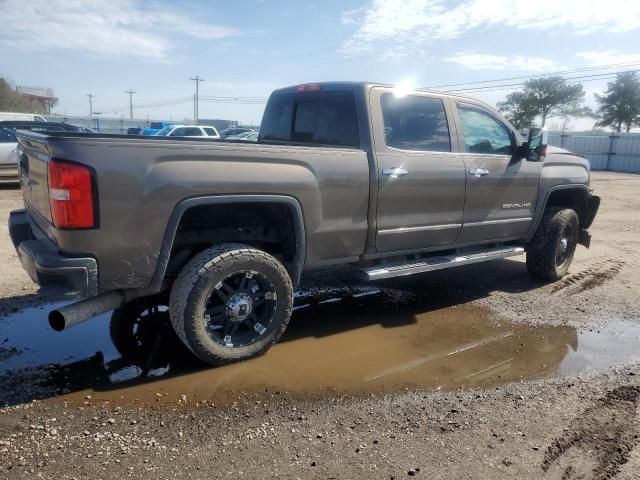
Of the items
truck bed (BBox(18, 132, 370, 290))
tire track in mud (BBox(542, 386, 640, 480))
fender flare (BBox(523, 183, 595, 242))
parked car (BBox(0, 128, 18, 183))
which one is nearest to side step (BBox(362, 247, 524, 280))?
fender flare (BBox(523, 183, 595, 242))

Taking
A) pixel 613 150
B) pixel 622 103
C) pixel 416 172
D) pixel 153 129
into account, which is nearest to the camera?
pixel 416 172

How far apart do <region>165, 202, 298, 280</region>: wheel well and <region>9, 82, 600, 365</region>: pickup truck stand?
1cm

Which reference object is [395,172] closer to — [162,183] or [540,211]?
[162,183]

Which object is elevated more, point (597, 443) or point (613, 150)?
point (613, 150)

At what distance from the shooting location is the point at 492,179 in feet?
17.0

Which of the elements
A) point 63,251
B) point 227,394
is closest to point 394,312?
point 227,394

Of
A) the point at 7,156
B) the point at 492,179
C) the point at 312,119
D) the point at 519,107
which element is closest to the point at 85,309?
the point at 312,119

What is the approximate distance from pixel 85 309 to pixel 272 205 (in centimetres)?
146

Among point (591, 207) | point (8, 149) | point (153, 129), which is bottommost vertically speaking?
point (591, 207)

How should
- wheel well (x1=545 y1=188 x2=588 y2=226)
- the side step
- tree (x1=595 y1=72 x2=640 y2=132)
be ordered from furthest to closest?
tree (x1=595 y1=72 x2=640 y2=132) < wheel well (x1=545 y1=188 x2=588 y2=226) < the side step

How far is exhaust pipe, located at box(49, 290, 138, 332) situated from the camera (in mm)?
3094

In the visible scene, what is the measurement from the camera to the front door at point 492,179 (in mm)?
5043

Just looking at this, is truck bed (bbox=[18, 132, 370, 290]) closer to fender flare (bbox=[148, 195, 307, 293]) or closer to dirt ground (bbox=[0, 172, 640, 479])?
fender flare (bbox=[148, 195, 307, 293])

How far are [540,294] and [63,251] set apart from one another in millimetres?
4911
